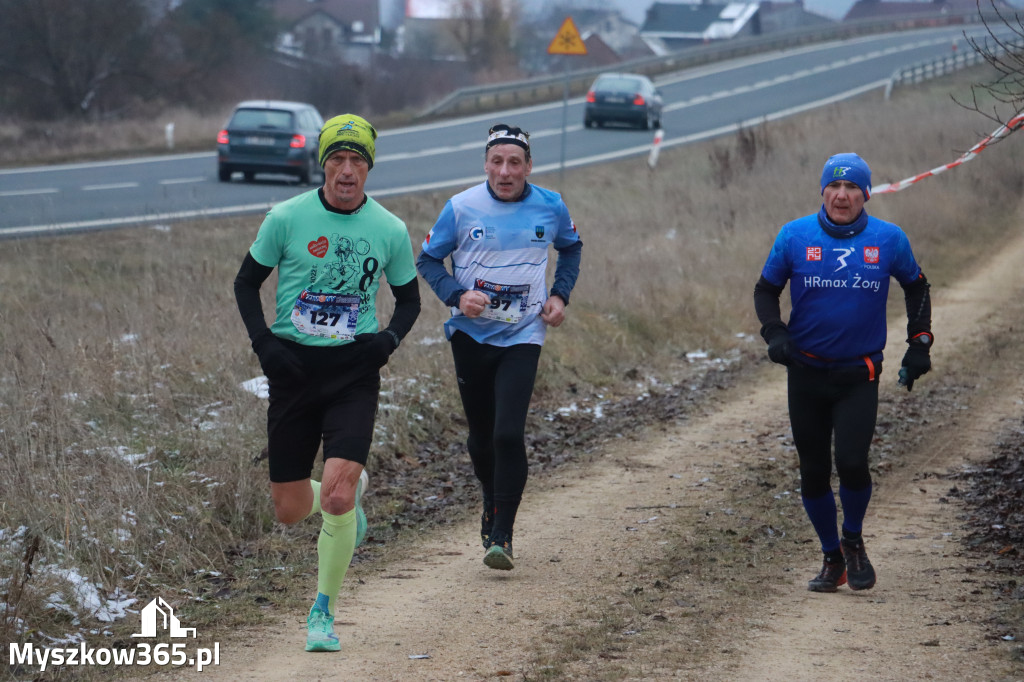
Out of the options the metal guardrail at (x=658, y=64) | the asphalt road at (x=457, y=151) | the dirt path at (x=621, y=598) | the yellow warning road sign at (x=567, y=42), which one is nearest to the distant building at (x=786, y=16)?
the metal guardrail at (x=658, y=64)

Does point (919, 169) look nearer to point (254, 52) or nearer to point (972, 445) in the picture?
point (972, 445)

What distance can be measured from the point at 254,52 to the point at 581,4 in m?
107

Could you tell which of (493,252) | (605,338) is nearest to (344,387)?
A: (493,252)

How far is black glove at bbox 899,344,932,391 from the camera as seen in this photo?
5.70 m

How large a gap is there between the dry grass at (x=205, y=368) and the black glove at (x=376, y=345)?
1.47 m

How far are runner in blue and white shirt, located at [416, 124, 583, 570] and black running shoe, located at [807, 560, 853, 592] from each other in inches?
59.9

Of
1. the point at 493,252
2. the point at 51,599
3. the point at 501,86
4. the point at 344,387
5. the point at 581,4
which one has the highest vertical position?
the point at 581,4

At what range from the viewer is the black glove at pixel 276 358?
496 centimetres

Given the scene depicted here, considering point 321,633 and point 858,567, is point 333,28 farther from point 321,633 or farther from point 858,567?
point 321,633

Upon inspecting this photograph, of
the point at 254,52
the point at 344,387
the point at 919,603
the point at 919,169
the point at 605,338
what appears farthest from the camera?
the point at 254,52

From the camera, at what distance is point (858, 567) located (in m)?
5.88

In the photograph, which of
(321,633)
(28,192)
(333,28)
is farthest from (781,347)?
(333,28)

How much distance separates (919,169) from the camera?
78.4 feet

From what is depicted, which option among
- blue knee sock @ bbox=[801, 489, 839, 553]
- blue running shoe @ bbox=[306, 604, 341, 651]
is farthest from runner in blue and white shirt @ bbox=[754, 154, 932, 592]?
blue running shoe @ bbox=[306, 604, 341, 651]
